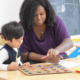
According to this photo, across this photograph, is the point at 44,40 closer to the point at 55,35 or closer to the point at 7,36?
the point at 55,35

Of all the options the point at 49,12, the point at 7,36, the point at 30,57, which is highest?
the point at 49,12

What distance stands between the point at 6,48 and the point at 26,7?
0.71m

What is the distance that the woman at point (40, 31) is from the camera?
1.75m

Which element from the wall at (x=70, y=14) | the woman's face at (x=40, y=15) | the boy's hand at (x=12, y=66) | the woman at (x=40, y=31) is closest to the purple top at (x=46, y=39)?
the woman at (x=40, y=31)

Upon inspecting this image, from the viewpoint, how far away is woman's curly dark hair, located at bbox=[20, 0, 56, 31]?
1.77 meters

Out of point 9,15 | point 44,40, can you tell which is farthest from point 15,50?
point 9,15

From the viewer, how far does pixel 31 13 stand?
175 centimetres

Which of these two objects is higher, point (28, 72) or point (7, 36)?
point (7, 36)

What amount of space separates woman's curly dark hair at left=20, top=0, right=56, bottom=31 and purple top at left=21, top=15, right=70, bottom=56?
7 cm

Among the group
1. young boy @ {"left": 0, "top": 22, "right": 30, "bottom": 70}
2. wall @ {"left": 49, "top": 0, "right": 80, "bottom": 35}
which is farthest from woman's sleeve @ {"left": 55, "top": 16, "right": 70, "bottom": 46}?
wall @ {"left": 49, "top": 0, "right": 80, "bottom": 35}

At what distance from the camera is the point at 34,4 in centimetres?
176

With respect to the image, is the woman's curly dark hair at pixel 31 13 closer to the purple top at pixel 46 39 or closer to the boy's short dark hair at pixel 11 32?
the purple top at pixel 46 39

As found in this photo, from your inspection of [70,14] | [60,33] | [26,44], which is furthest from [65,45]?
[70,14]

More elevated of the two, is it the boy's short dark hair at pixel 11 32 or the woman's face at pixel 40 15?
the woman's face at pixel 40 15
